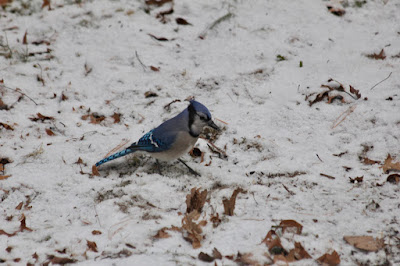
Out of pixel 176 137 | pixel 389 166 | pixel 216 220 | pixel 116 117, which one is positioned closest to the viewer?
pixel 216 220

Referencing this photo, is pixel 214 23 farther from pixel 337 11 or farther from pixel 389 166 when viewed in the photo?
pixel 389 166

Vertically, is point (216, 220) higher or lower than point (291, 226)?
lower

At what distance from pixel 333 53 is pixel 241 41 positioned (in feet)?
3.89

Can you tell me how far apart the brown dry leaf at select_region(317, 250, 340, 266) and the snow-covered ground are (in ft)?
0.18

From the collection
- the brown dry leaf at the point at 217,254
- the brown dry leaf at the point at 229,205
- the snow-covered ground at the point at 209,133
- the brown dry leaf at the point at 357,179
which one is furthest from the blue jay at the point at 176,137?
the brown dry leaf at the point at 357,179

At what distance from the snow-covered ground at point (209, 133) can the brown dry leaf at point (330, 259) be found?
0.18 ft

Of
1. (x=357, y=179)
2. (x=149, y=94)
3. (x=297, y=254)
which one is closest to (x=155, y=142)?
(x=149, y=94)

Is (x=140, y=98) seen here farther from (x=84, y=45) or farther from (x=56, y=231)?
(x=56, y=231)

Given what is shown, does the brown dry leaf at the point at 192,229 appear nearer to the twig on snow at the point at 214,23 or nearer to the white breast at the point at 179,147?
the white breast at the point at 179,147

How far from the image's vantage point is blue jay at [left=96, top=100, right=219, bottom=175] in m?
3.71

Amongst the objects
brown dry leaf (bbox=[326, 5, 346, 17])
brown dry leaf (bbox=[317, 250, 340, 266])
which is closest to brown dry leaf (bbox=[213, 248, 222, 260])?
brown dry leaf (bbox=[317, 250, 340, 266])

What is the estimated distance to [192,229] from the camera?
114 inches

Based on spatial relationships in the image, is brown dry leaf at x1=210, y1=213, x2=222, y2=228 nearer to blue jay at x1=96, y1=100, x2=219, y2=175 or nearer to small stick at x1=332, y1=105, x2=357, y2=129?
blue jay at x1=96, y1=100, x2=219, y2=175

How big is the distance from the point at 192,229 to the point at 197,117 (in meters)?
1.16
